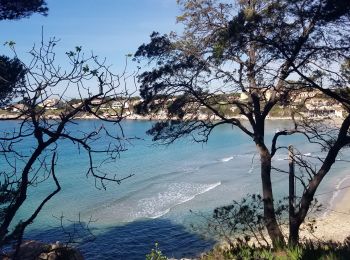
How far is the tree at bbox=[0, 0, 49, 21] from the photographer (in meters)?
7.34

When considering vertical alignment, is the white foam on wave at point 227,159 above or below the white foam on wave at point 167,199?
above

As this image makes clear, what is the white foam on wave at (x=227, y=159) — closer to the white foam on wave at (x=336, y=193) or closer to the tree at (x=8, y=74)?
the white foam on wave at (x=336, y=193)

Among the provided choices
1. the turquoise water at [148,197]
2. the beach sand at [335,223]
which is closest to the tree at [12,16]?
the turquoise water at [148,197]

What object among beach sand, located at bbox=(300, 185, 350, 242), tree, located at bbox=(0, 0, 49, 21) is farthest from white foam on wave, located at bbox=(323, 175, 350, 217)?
Result: tree, located at bbox=(0, 0, 49, 21)

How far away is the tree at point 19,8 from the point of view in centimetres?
734

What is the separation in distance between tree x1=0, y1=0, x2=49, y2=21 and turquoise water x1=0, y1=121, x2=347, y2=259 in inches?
88.0

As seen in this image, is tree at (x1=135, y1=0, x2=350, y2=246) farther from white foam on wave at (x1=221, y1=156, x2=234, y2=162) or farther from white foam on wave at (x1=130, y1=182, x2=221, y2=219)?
white foam on wave at (x1=221, y1=156, x2=234, y2=162)

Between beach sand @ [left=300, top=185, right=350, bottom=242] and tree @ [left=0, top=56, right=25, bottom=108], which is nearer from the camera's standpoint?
tree @ [left=0, top=56, right=25, bottom=108]

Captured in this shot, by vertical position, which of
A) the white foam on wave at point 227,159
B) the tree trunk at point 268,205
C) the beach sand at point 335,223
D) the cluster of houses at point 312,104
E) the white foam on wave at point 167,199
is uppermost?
the cluster of houses at point 312,104

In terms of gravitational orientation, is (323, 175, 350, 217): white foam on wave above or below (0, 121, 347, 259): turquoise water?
below

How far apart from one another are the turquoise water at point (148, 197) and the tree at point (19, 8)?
2.23 m

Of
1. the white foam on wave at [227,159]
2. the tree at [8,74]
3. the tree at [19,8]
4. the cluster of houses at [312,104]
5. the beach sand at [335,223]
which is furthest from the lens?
the white foam on wave at [227,159]

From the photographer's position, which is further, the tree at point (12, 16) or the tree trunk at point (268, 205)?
the tree trunk at point (268, 205)

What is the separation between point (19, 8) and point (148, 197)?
20.7 meters
